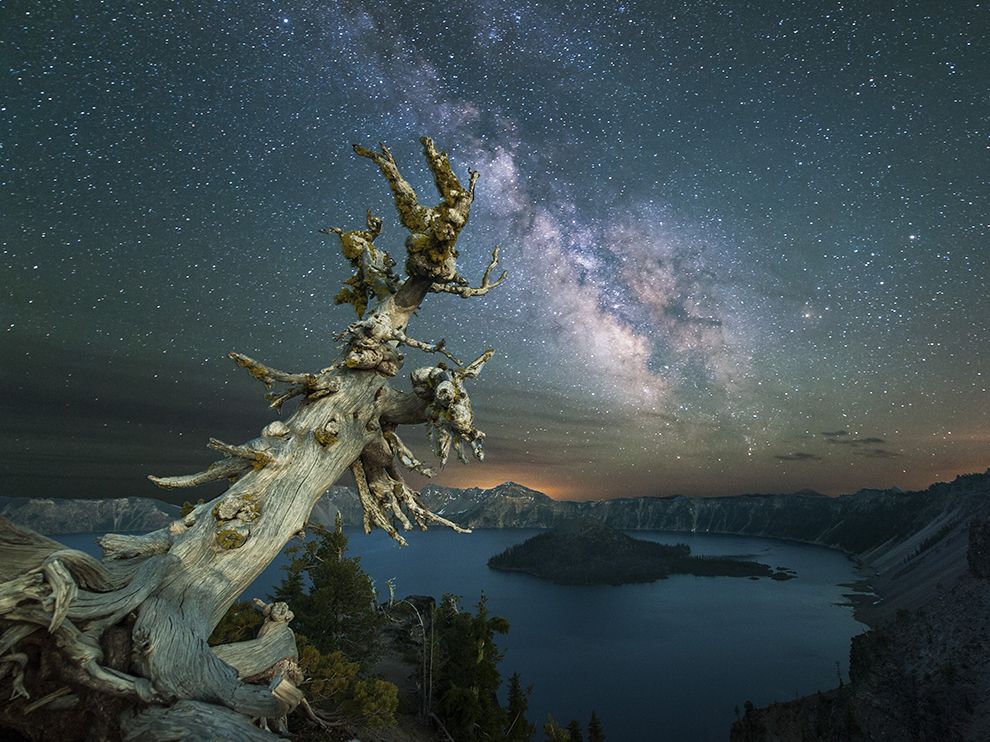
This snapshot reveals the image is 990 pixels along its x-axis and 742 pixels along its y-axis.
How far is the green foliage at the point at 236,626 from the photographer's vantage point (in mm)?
12788

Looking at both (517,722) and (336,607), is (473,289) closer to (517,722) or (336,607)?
(336,607)

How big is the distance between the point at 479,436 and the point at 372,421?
1.36m

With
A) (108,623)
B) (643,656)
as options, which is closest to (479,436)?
(108,623)

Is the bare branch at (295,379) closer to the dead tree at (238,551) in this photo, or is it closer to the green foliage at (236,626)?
the dead tree at (238,551)

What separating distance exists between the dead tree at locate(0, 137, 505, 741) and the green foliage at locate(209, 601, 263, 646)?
31.7 ft

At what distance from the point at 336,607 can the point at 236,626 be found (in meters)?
14.3

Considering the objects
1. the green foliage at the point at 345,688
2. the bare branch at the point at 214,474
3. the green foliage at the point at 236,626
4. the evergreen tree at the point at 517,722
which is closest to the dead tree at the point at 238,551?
the bare branch at the point at 214,474

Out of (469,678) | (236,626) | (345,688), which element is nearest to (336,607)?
(345,688)

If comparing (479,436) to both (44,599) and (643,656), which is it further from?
(643,656)

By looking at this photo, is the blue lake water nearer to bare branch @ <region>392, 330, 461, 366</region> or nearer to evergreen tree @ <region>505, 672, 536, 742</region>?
evergreen tree @ <region>505, 672, 536, 742</region>

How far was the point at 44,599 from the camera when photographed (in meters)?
2.75

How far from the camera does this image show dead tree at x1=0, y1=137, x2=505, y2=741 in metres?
2.87

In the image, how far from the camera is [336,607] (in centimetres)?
2597

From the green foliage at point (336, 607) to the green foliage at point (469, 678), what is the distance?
5.98 metres
